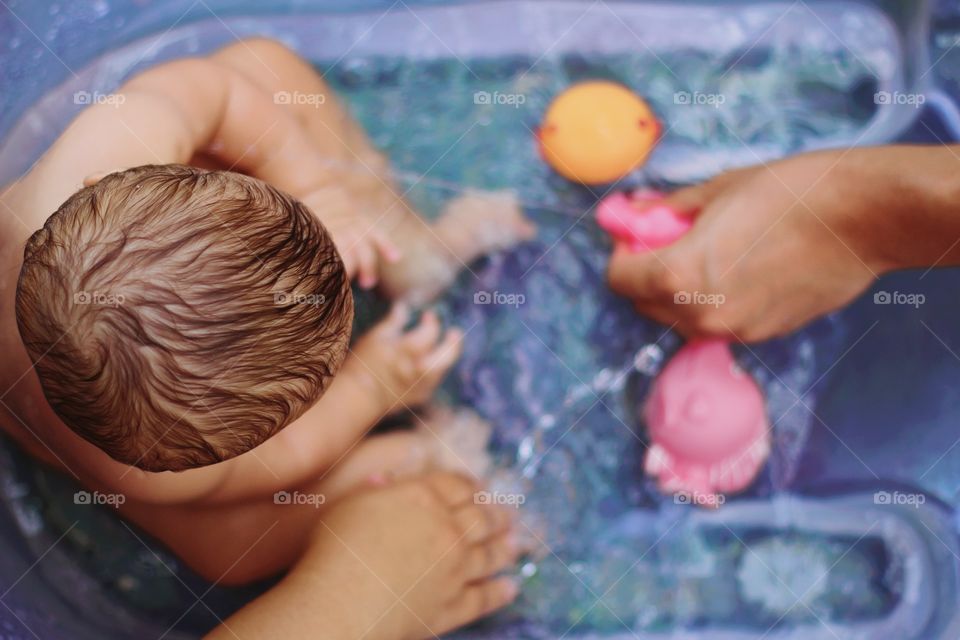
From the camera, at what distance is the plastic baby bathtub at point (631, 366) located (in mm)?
1006

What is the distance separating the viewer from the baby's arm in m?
0.89

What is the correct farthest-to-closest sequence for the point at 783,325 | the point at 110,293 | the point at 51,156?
1. the point at 783,325
2. the point at 51,156
3. the point at 110,293

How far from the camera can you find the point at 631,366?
1.01 m

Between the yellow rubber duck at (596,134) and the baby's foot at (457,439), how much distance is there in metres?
0.32

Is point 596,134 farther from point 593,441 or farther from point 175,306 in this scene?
point 175,306

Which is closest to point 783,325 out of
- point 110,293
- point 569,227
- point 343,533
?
point 569,227

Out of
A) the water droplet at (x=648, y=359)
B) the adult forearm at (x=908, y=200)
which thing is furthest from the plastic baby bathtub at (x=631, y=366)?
the adult forearm at (x=908, y=200)

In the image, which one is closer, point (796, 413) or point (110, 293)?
point (110, 293)

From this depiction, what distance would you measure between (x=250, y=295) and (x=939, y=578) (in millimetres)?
905

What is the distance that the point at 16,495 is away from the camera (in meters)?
0.95

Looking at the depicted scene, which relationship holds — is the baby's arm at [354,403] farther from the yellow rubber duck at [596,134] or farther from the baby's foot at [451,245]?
the yellow rubber duck at [596,134]

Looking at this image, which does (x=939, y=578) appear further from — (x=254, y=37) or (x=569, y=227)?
(x=254, y=37)

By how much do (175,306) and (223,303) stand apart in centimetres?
3

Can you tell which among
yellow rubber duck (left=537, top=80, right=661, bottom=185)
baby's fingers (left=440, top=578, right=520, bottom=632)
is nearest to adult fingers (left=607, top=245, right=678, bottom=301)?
yellow rubber duck (left=537, top=80, right=661, bottom=185)
